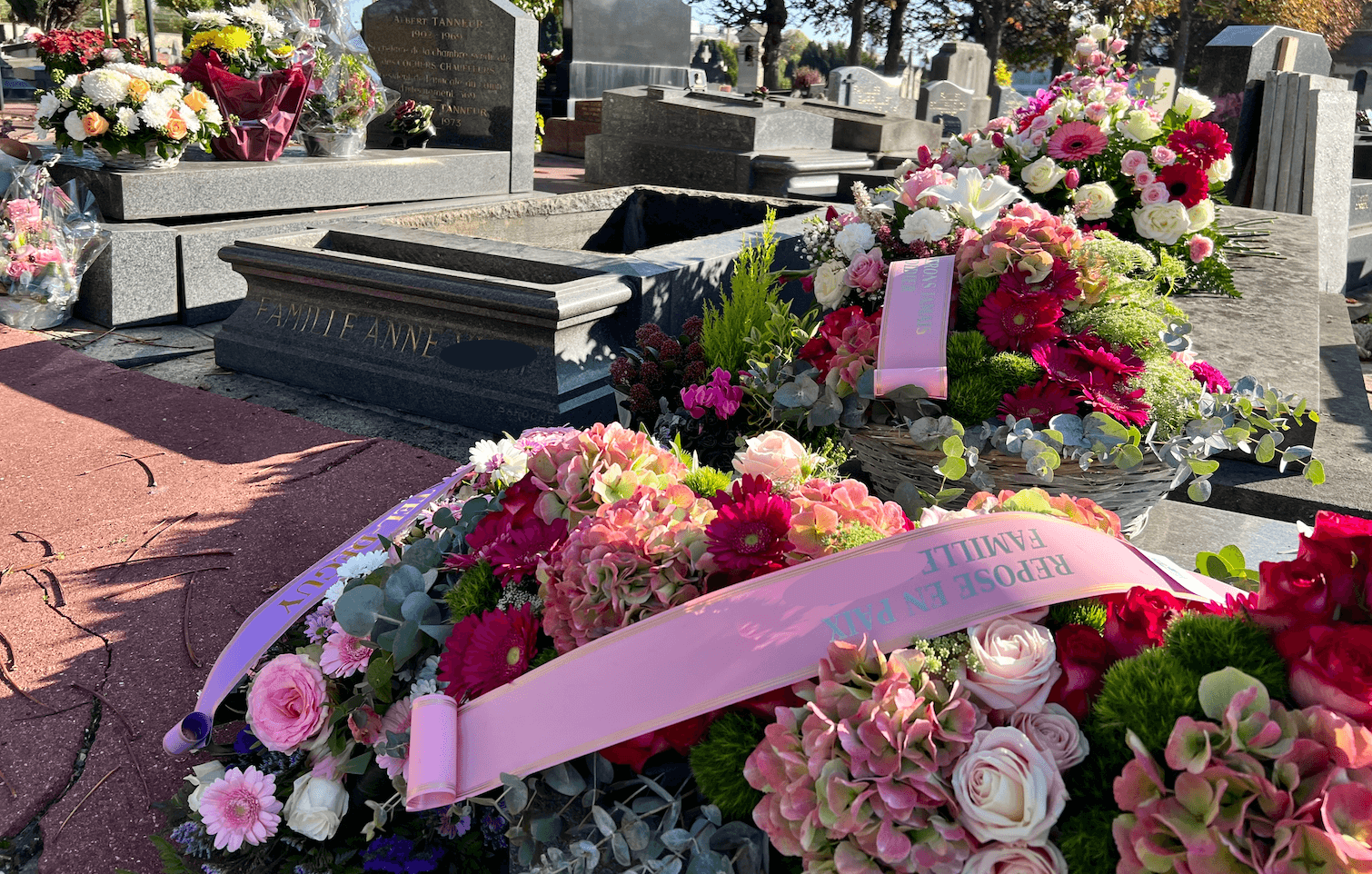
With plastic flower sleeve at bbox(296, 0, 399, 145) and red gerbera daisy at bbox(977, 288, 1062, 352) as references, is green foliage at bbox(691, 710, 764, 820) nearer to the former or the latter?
red gerbera daisy at bbox(977, 288, 1062, 352)

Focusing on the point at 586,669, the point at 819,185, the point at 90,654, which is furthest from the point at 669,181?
the point at 586,669

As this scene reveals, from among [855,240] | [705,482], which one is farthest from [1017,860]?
[855,240]

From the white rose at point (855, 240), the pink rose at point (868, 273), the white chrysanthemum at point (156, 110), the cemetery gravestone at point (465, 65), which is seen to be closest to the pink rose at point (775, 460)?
the pink rose at point (868, 273)

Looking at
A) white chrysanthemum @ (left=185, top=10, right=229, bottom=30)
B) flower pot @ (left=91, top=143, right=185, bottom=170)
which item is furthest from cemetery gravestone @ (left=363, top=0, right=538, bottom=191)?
flower pot @ (left=91, top=143, right=185, bottom=170)

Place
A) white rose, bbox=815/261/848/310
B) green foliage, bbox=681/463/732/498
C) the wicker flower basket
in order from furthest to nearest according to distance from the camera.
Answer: white rose, bbox=815/261/848/310
the wicker flower basket
green foliage, bbox=681/463/732/498

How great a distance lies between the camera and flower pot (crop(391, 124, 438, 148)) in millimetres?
7925

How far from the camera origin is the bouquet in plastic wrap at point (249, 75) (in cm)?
616

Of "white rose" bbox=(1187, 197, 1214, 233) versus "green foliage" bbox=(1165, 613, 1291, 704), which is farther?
"white rose" bbox=(1187, 197, 1214, 233)

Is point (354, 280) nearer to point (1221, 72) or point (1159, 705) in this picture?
point (1159, 705)

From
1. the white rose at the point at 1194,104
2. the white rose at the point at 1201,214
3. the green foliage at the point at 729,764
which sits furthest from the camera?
the white rose at the point at 1194,104

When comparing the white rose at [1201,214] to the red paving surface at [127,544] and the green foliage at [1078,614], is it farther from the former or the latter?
the red paving surface at [127,544]

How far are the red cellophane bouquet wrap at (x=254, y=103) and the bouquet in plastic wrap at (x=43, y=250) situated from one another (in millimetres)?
1164

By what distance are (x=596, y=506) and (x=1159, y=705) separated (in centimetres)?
95

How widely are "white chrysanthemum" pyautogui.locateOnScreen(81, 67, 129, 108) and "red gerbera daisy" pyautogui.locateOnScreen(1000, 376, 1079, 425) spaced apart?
550cm
